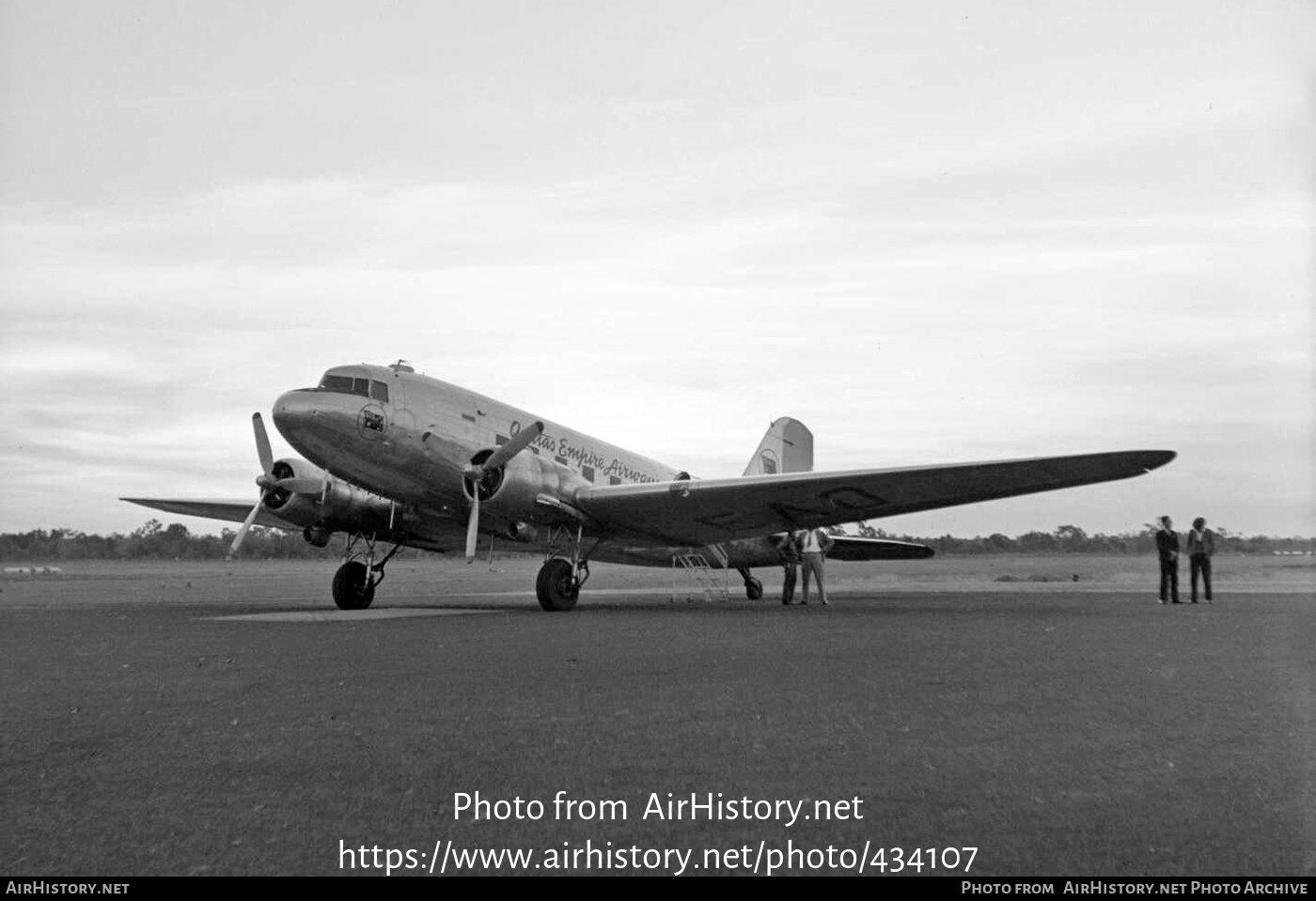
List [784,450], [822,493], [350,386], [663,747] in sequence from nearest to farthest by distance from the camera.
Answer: [663,747] < [350,386] < [822,493] < [784,450]

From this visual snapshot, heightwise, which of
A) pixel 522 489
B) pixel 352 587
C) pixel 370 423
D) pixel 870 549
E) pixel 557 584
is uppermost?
pixel 370 423

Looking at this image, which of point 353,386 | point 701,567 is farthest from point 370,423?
point 701,567

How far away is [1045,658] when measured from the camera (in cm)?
1127

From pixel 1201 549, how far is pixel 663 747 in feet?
65.5

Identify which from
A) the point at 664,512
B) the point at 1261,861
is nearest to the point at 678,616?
the point at 664,512

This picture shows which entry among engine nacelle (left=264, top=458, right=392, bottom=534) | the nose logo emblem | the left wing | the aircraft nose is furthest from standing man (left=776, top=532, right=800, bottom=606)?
the aircraft nose

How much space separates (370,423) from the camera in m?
20.6

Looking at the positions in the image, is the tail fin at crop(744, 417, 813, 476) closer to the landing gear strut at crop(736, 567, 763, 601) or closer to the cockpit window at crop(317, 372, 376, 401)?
the landing gear strut at crop(736, 567, 763, 601)

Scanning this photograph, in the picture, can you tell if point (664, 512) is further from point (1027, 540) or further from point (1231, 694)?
point (1027, 540)

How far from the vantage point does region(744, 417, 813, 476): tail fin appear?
107 ft

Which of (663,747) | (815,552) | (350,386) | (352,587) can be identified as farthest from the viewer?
(815,552)

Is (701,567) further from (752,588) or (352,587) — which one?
(352,587)

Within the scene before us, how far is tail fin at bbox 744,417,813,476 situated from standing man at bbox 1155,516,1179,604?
10.5 m
